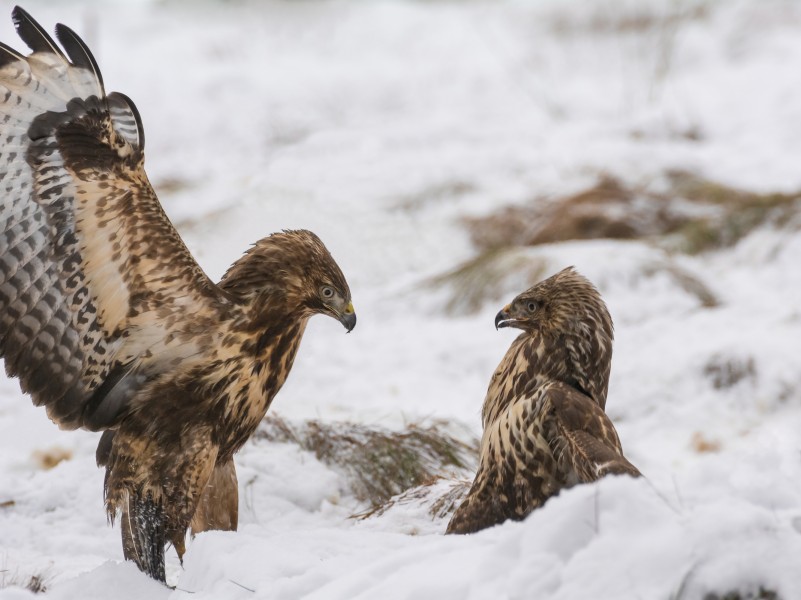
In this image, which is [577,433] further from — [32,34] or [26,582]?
[32,34]

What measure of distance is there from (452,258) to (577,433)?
21.5 feet

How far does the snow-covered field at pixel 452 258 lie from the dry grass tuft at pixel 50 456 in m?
0.03

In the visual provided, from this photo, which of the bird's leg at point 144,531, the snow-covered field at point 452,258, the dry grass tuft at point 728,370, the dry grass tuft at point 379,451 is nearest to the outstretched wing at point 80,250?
the bird's leg at point 144,531

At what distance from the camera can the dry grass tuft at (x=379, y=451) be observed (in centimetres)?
476

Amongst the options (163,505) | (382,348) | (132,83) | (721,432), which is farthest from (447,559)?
(132,83)

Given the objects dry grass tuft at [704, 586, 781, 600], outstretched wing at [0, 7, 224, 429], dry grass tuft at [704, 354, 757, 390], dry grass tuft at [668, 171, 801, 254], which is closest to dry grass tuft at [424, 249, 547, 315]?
dry grass tuft at [704, 354, 757, 390]

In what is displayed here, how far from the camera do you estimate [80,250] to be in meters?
3.38

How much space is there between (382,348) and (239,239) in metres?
1.29

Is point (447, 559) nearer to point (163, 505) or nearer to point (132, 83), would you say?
point (163, 505)

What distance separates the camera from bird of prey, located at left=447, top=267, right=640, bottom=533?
129 inches

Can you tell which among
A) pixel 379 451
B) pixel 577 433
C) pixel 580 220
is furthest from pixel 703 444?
pixel 580 220

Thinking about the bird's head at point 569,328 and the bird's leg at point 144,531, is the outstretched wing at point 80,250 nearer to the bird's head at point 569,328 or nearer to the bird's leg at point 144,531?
the bird's leg at point 144,531

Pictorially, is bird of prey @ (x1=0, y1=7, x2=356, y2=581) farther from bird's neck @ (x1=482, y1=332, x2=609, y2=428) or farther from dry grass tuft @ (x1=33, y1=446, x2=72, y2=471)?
dry grass tuft @ (x1=33, y1=446, x2=72, y2=471)

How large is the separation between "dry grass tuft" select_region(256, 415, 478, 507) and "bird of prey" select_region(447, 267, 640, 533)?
1017 millimetres
